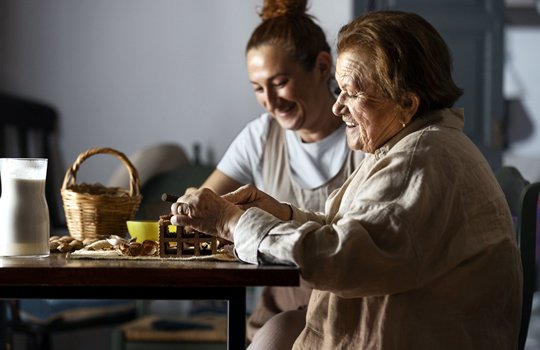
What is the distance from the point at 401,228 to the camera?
146cm

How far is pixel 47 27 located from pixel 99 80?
38 centimetres

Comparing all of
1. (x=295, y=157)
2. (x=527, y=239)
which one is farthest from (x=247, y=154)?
(x=527, y=239)

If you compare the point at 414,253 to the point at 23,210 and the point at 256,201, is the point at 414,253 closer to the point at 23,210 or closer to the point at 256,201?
the point at 256,201

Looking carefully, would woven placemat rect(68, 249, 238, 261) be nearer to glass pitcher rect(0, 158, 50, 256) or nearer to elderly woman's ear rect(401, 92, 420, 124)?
glass pitcher rect(0, 158, 50, 256)

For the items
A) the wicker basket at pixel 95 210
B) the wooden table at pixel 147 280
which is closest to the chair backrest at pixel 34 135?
the wicker basket at pixel 95 210

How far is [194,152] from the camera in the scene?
4.72m

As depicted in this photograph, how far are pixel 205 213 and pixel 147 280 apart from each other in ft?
0.64

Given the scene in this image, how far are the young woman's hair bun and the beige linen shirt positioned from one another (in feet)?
3.79

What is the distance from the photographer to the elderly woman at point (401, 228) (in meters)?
1.46

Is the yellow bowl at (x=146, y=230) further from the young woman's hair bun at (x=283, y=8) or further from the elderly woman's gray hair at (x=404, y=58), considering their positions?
the young woman's hair bun at (x=283, y=8)

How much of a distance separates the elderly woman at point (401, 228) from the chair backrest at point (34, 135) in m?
3.11

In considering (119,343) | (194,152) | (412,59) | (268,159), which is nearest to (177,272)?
(412,59)

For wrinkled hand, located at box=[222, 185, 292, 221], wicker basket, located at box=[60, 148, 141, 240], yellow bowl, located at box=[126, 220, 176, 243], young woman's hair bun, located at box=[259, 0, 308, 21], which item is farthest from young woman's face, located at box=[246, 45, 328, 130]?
yellow bowl, located at box=[126, 220, 176, 243]

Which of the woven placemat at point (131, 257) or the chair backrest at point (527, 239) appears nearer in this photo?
the woven placemat at point (131, 257)
